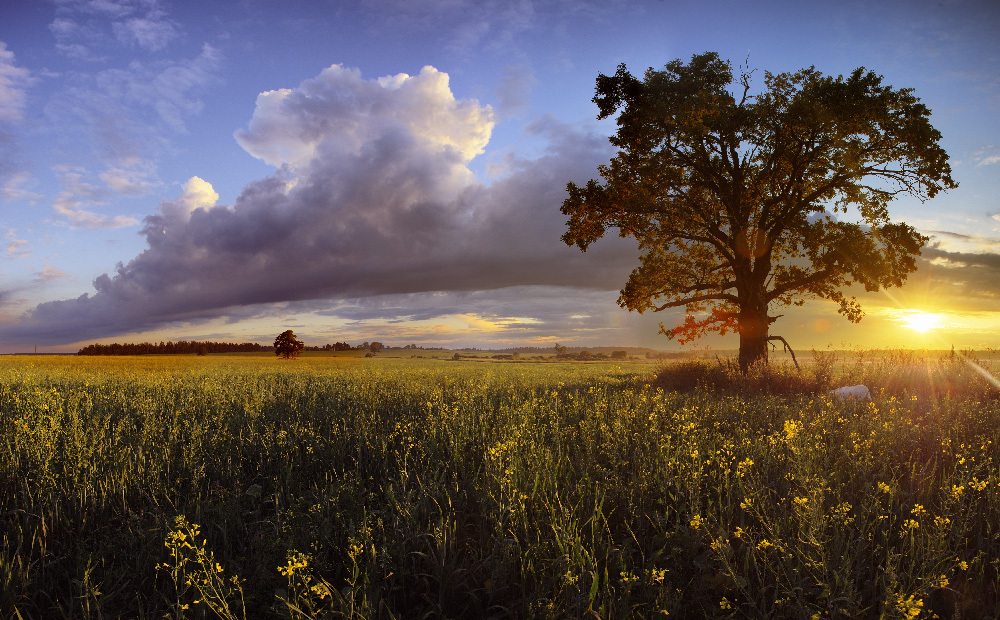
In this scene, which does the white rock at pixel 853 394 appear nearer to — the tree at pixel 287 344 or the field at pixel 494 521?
the field at pixel 494 521

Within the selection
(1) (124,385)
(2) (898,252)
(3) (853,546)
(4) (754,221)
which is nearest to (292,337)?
(1) (124,385)

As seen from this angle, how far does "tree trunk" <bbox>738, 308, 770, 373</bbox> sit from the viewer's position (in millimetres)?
17609

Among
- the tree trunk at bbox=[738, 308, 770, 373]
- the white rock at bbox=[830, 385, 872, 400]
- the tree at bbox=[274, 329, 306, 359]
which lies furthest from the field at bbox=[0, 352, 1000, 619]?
the tree at bbox=[274, 329, 306, 359]

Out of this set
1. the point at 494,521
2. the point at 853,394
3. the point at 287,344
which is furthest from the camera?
the point at 287,344

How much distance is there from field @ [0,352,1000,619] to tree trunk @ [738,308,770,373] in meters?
9.98

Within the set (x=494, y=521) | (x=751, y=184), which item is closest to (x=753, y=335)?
(x=751, y=184)

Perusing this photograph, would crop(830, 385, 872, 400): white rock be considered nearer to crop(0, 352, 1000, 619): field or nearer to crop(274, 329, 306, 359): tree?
crop(0, 352, 1000, 619): field

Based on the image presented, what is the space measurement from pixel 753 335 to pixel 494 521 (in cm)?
1678

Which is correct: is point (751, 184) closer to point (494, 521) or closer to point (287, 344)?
point (494, 521)

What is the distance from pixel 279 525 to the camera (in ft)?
13.0

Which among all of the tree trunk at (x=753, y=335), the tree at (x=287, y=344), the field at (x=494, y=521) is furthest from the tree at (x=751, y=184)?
the tree at (x=287, y=344)

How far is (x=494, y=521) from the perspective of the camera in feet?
12.5

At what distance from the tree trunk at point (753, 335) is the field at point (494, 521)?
9.98 m

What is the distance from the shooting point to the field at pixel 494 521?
317 cm
